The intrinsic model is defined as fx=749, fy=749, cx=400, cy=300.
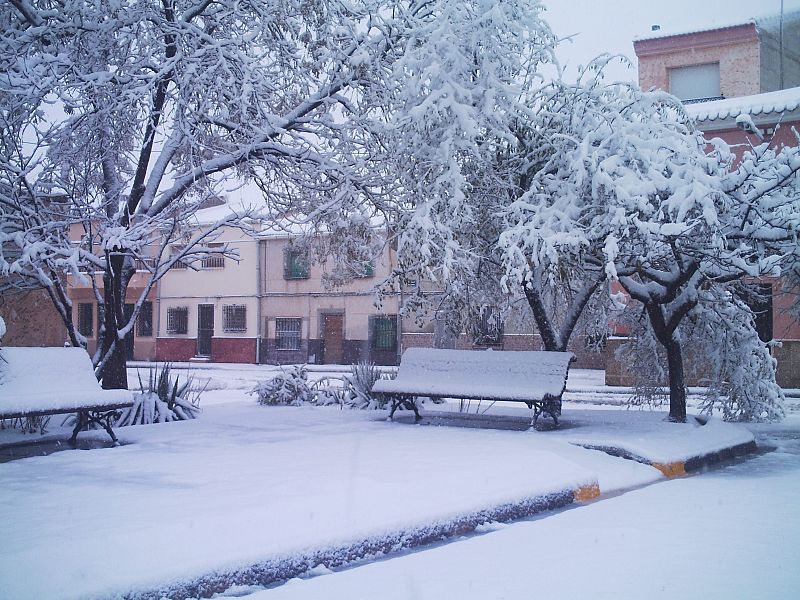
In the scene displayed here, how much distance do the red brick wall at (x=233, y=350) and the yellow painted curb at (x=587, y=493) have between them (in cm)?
2933

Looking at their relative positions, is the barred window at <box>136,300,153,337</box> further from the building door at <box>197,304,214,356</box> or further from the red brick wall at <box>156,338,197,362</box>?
the building door at <box>197,304,214,356</box>

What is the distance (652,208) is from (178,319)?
3265 centimetres

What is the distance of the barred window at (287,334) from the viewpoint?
34.8m

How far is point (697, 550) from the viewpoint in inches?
196

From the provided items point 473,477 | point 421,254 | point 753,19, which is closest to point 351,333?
point 753,19

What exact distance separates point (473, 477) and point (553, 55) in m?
6.64

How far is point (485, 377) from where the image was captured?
1052 cm

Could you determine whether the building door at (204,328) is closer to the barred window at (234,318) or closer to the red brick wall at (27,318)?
the barred window at (234,318)

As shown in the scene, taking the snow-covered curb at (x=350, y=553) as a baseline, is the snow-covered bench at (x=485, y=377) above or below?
above

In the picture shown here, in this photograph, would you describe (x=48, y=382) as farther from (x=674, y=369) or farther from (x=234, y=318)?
(x=234, y=318)

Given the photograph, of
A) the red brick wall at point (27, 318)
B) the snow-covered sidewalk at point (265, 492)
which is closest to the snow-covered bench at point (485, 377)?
the snow-covered sidewalk at point (265, 492)

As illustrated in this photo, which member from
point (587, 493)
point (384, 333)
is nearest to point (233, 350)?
point (384, 333)

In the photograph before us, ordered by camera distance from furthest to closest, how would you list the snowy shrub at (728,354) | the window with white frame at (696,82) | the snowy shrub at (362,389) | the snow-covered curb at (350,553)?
the window with white frame at (696,82) → the snowy shrub at (362,389) → the snowy shrub at (728,354) → the snow-covered curb at (350,553)

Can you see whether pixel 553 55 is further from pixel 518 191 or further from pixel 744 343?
pixel 744 343
